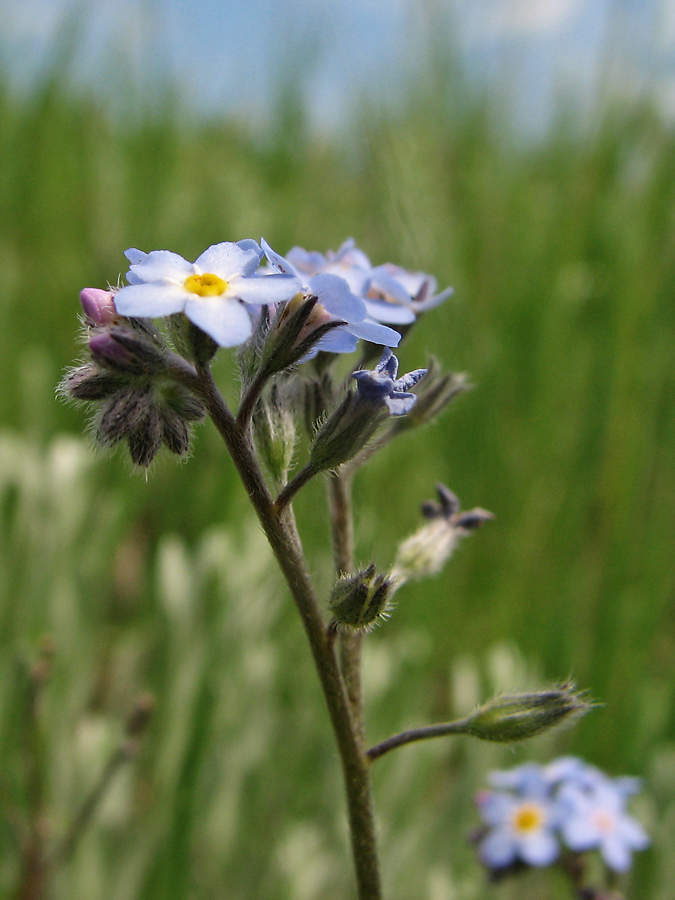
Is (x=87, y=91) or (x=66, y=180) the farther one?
(x=87, y=91)

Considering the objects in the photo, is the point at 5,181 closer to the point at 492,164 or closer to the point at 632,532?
the point at 492,164

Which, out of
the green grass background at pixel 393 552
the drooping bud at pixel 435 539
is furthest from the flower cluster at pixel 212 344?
the green grass background at pixel 393 552

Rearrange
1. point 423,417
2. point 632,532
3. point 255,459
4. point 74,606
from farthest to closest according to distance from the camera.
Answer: point 632,532, point 74,606, point 423,417, point 255,459

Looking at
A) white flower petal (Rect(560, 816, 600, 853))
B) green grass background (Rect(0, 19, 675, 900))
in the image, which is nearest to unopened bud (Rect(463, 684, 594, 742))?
green grass background (Rect(0, 19, 675, 900))

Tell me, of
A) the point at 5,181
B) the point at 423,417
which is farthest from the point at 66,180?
the point at 423,417

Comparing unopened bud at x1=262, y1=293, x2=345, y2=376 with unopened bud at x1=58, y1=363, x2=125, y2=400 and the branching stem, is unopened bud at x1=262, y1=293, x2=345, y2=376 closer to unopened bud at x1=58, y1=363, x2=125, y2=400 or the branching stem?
unopened bud at x1=58, y1=363, x2=125, y2=400

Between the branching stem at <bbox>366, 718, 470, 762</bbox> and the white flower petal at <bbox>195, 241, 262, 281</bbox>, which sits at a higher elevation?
the white flower petal at <bbox>195, 241, 262, 281</bbox>
